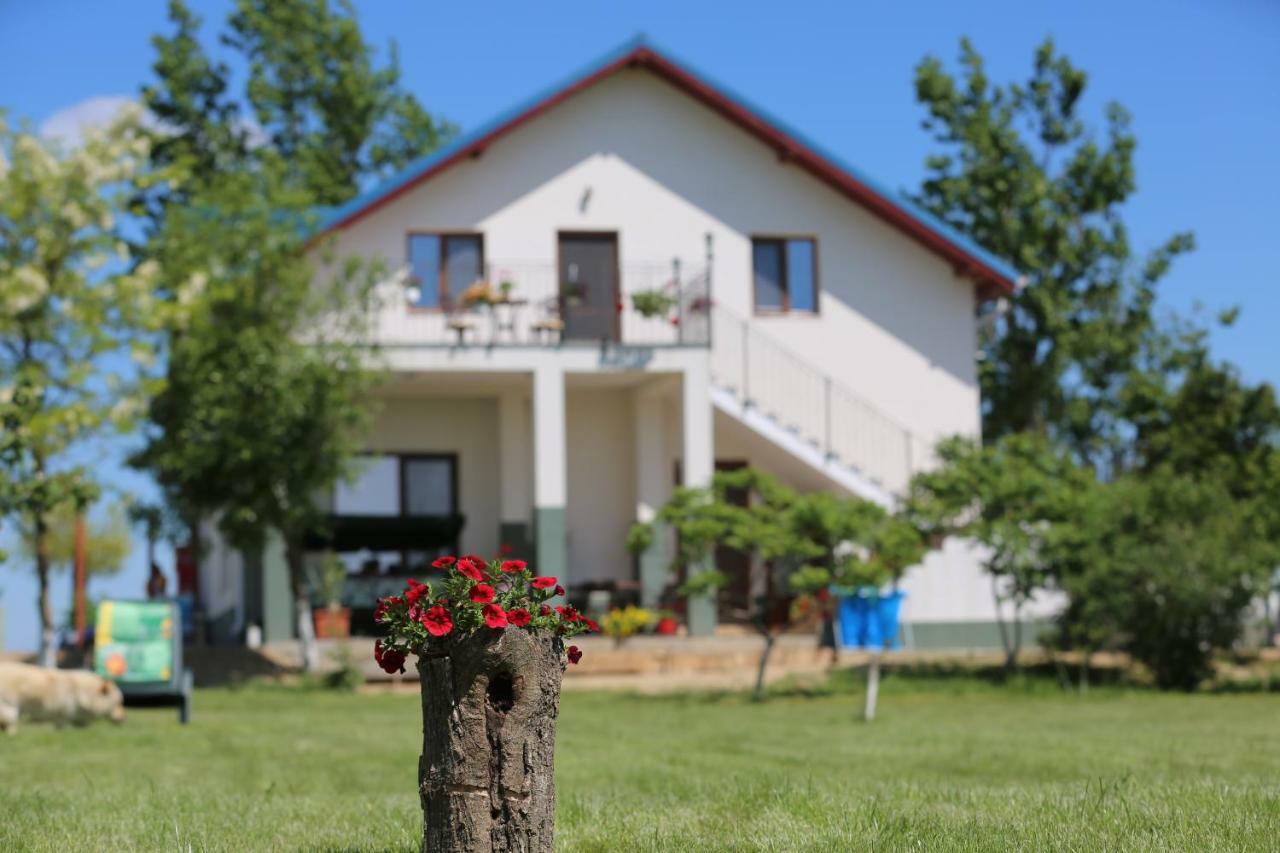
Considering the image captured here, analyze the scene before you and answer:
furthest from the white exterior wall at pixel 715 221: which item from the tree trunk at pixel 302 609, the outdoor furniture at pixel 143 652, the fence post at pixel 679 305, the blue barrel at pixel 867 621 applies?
the outdoor furniture at pixel 143 652

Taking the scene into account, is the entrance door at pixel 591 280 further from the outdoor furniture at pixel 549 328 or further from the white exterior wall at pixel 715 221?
the outdoor furniture at pixel 549 328

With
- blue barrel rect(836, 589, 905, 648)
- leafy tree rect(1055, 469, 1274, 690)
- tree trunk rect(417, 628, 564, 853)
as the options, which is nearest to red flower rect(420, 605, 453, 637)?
tree trunk rect(417, 628, 564, 853)

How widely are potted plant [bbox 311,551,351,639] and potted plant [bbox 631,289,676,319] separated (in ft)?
17.5

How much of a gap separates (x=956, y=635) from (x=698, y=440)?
16.2 feet

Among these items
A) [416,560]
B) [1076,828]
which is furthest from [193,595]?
[1076,828]

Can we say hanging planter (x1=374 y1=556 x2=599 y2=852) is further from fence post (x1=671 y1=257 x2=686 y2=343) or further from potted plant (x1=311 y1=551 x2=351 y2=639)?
fence post (x1=671 y1=257 x2=686 y2=343)

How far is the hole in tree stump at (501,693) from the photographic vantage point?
6113 mm

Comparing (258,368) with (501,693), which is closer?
(501,693)

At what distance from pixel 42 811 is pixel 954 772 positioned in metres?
5.43

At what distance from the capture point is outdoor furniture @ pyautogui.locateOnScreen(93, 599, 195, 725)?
1598 cm

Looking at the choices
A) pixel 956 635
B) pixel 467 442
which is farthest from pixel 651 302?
pixel 956 635

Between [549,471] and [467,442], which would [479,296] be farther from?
[467,442]

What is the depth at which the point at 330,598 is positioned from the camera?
22375 mm

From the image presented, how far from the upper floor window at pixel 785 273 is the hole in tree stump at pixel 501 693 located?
21088 millimetres
